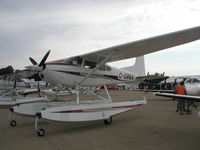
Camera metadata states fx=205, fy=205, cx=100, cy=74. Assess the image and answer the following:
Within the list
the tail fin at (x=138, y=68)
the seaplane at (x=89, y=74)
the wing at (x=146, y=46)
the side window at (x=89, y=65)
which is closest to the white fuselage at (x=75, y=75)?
the seaplane at (x=89, y=74)

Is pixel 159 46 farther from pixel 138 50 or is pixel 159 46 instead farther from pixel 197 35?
pixel 197 35

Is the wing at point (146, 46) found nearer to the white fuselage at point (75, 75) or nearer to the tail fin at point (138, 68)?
the white fuselage at point (75, 75)

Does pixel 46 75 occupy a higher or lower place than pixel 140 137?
higher

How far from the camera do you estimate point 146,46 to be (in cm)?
768

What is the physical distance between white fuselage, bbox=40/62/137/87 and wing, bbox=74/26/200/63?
1.80 feet

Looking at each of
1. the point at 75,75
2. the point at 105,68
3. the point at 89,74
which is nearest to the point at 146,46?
the point at 105,68

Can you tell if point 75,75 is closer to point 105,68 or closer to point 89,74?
point 89,74

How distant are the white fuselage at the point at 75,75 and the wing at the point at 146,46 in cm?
55

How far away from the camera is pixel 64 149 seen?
455cm

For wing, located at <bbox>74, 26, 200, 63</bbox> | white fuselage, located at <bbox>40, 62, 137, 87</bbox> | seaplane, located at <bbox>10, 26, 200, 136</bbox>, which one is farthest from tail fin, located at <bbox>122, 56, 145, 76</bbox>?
wing, located at <bbox>74, 26, 200, 63</bbox>

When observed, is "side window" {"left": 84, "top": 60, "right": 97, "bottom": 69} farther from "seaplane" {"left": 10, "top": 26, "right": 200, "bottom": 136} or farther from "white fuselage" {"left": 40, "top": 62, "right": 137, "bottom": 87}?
"white fuselage" {"left": 40, "top": 62, "right": 137, "bottom": 87}

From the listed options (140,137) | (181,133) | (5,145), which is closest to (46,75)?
(5,145)

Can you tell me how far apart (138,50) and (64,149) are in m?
5.03

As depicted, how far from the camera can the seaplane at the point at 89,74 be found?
6415 mm
